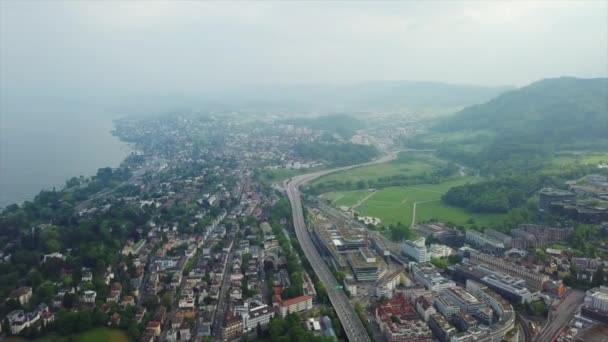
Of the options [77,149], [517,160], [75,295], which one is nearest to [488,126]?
[517,160]

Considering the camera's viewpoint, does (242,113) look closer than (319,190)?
No

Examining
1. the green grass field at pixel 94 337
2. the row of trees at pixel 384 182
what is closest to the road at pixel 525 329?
the green grass field at pixel 94 337

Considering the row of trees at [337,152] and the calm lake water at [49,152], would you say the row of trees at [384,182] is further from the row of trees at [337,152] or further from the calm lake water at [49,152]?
the calm lake water at [49,152]

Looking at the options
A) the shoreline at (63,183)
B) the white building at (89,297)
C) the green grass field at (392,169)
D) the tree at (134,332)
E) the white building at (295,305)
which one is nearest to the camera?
the tree at (134,332)

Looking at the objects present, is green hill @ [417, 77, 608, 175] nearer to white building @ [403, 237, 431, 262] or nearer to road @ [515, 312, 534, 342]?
white building @ [403, 237, 431, 262]

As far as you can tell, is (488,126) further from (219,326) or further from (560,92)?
(219,326)

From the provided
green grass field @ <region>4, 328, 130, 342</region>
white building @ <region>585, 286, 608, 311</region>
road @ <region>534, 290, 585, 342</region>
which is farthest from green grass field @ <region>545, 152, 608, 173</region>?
green grass field @ <region>4, 328, 130, 342</region>
